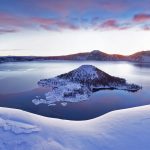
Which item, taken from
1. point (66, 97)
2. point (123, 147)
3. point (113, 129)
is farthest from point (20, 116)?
point (66, 97)

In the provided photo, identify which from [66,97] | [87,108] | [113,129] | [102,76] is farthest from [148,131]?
[102,76]

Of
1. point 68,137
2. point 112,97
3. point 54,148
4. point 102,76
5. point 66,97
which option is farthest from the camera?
point 102,76

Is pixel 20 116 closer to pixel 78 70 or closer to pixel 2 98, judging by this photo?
pixel 2 98

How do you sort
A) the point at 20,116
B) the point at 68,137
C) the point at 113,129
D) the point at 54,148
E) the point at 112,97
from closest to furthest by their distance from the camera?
the point at 54,148 → the point at 68,137 → the point at 113,129 → the point at 20,116 → the point at 112,97

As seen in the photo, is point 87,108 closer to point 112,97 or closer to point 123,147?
point 112,97

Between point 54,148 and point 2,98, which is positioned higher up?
point 54,148

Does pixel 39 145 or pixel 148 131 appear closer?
pixel 39 145
